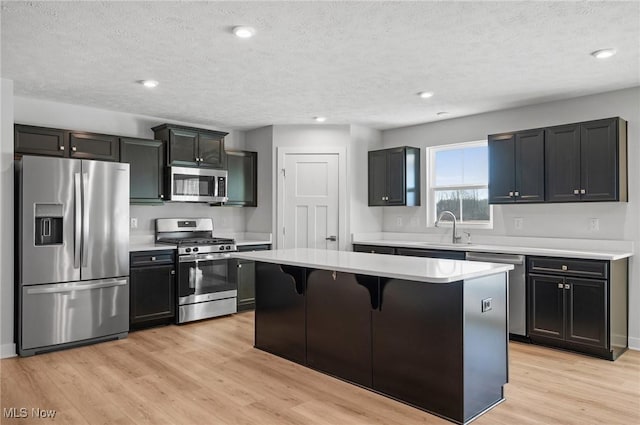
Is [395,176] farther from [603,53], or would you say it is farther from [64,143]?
[64,143]

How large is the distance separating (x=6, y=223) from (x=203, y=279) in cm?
204

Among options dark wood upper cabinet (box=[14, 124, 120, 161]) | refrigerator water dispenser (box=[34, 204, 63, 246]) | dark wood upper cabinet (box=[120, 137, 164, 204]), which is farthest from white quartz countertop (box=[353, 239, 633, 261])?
refrigerator water dispenser (box=[34, 204, 63, 246])

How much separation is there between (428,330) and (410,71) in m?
2.16

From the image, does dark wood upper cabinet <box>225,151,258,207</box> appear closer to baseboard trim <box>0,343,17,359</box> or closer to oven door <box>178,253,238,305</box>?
oven door <box>178,253,238,305</box>

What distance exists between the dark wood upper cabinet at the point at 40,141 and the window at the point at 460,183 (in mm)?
4256

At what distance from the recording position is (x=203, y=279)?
5.23m

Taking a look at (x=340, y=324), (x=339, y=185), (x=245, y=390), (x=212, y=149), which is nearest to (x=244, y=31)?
(x=340, y=324)

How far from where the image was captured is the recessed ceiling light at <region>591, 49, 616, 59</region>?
3.21 metres

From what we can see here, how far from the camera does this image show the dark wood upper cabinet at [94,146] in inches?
181

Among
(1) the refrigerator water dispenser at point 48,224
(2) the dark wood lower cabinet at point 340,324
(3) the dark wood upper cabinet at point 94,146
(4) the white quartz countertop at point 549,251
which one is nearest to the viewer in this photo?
(2) the dark wood lower cabinet at point 340,324

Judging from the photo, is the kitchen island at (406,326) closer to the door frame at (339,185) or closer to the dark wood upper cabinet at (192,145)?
the door frame at (339,185)

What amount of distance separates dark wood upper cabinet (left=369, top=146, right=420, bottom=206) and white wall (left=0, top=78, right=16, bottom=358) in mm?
4043

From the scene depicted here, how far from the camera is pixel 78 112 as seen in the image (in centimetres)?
488

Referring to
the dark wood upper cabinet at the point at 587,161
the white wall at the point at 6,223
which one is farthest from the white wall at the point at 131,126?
the dark wood upper cabinet at the point at 587,161
